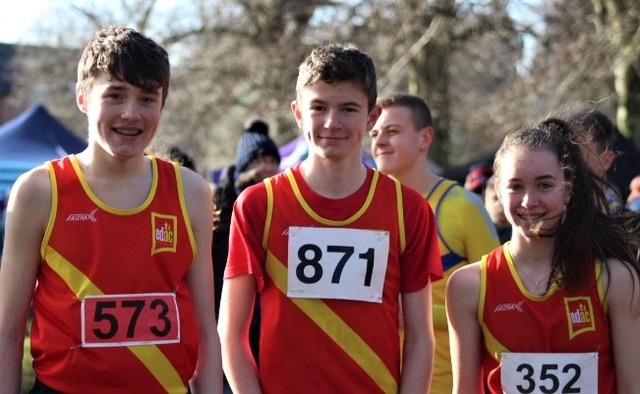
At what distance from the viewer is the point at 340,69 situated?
367 cm

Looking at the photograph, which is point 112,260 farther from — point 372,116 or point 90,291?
point 372,116

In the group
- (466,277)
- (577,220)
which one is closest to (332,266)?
(466,277)

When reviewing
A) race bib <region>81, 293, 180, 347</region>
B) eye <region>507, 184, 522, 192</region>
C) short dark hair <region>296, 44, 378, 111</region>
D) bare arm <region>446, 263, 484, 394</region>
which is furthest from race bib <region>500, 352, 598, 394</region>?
race bib <region>81, 293, 180, 347</region>

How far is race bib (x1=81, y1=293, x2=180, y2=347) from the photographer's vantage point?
10.5 ft

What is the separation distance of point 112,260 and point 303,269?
0.68 meters

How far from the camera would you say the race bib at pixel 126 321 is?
3211 millimetres

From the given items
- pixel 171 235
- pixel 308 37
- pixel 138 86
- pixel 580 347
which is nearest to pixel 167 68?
pixel 138 86

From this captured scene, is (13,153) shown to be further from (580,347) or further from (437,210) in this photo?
(580,347)

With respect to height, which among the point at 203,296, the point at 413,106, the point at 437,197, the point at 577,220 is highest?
the point at 413,106

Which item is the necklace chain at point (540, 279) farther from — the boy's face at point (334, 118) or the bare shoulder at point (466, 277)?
the boy's face at point (334, 118)

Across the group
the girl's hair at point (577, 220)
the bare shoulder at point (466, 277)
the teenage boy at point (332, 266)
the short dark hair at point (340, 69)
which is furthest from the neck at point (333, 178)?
the girl's hair at point (577, 220)

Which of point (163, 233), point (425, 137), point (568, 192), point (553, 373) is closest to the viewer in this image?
point (163, 233)

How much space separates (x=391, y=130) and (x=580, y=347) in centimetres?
204

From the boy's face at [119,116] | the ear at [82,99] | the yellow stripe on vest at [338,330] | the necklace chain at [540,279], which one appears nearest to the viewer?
the boy's face at [119,116]
